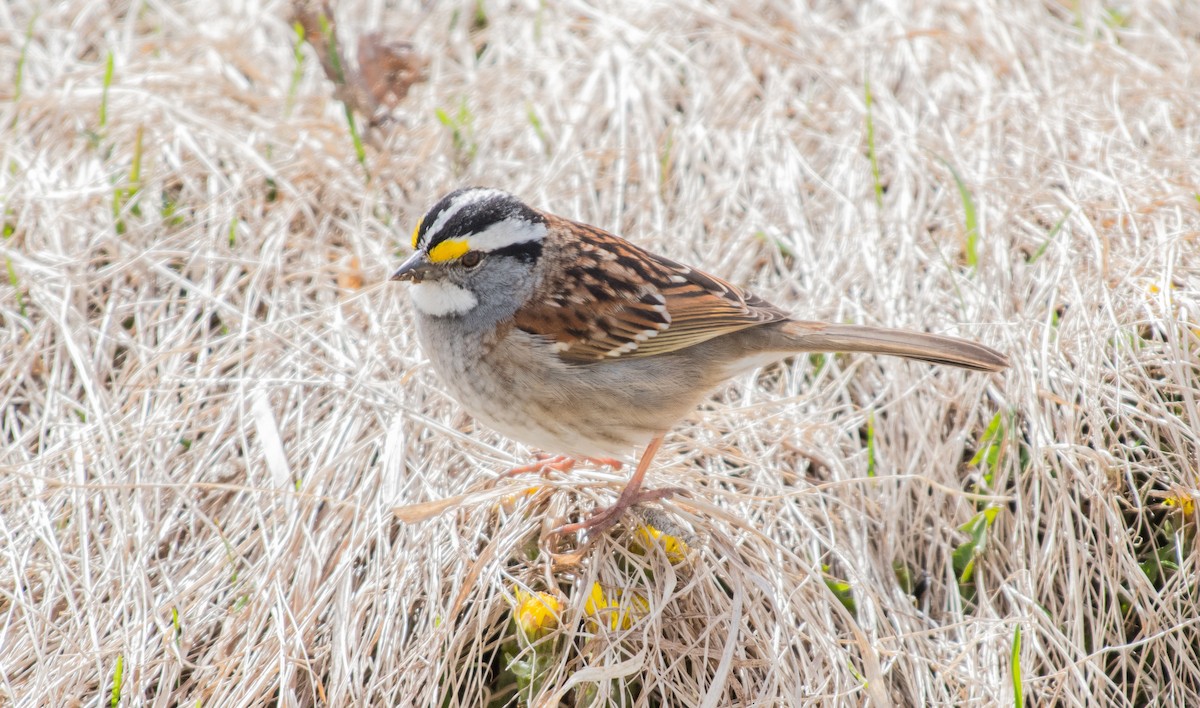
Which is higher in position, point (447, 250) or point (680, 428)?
point (447, 250)

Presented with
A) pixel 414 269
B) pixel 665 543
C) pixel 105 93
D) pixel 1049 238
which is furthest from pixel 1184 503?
pixel 105 93

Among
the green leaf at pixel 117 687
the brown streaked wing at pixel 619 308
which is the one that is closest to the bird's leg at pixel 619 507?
the brown streaked wing at pixel 619 308

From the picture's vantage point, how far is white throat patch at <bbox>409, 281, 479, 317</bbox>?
135 inches

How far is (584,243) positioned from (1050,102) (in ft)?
7.91

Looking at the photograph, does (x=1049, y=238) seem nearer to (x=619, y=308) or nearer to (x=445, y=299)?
(x=619, y=308)

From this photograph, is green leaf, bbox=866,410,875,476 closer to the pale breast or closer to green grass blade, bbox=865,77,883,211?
the pale breast

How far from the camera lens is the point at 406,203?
4.72m

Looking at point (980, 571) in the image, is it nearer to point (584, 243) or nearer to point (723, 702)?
point (723, 702)

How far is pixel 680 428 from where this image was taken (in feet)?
13.3

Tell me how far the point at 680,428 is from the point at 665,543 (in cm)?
81

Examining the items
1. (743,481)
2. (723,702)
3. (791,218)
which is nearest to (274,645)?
(723,702)

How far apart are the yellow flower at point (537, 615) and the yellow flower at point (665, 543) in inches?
14.0

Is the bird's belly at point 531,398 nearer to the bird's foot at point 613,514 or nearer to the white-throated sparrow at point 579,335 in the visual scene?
the white-throated sparrow at point 579,335

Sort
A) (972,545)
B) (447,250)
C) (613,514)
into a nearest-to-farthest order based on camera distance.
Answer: (613,514)
(447,250)
(972,545)
